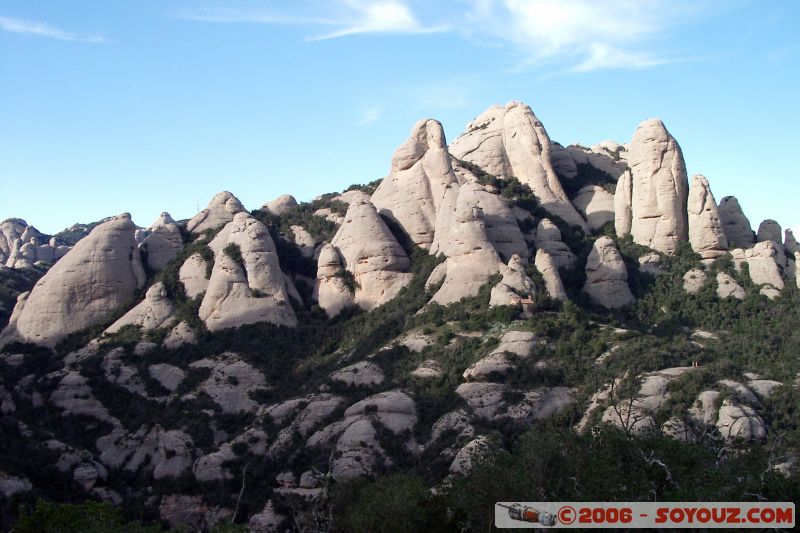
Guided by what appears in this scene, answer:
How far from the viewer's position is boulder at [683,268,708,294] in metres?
68.6

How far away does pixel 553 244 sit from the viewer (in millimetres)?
72938

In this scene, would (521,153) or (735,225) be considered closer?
(735,225)

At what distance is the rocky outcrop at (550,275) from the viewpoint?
211 ft

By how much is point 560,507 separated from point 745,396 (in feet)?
84.5

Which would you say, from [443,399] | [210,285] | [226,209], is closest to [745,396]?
[443,399]

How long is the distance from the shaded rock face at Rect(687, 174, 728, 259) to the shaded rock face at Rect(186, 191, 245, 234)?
132 feet

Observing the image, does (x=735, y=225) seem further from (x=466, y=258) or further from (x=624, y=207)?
(x=466, y=258)

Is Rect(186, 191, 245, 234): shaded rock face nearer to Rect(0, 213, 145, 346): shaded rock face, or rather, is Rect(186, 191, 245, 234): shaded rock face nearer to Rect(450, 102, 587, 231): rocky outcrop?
Rect(0, 213, 145, 346): shaded rock face

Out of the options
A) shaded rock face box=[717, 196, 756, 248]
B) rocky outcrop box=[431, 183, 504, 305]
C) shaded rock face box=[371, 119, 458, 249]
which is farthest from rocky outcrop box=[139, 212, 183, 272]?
shaded rock face box=[717, 196, 756, 248]

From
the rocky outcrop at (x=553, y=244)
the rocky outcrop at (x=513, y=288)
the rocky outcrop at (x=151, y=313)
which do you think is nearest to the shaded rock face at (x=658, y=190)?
the rocky outcrop at (x=553, y=244)

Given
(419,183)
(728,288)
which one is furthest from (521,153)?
(728,288)

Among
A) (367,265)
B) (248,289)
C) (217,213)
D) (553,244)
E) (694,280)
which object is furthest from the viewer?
(217,213)

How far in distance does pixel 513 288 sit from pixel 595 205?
70.5 ft

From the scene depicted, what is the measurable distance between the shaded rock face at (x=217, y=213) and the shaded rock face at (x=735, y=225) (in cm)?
4254
